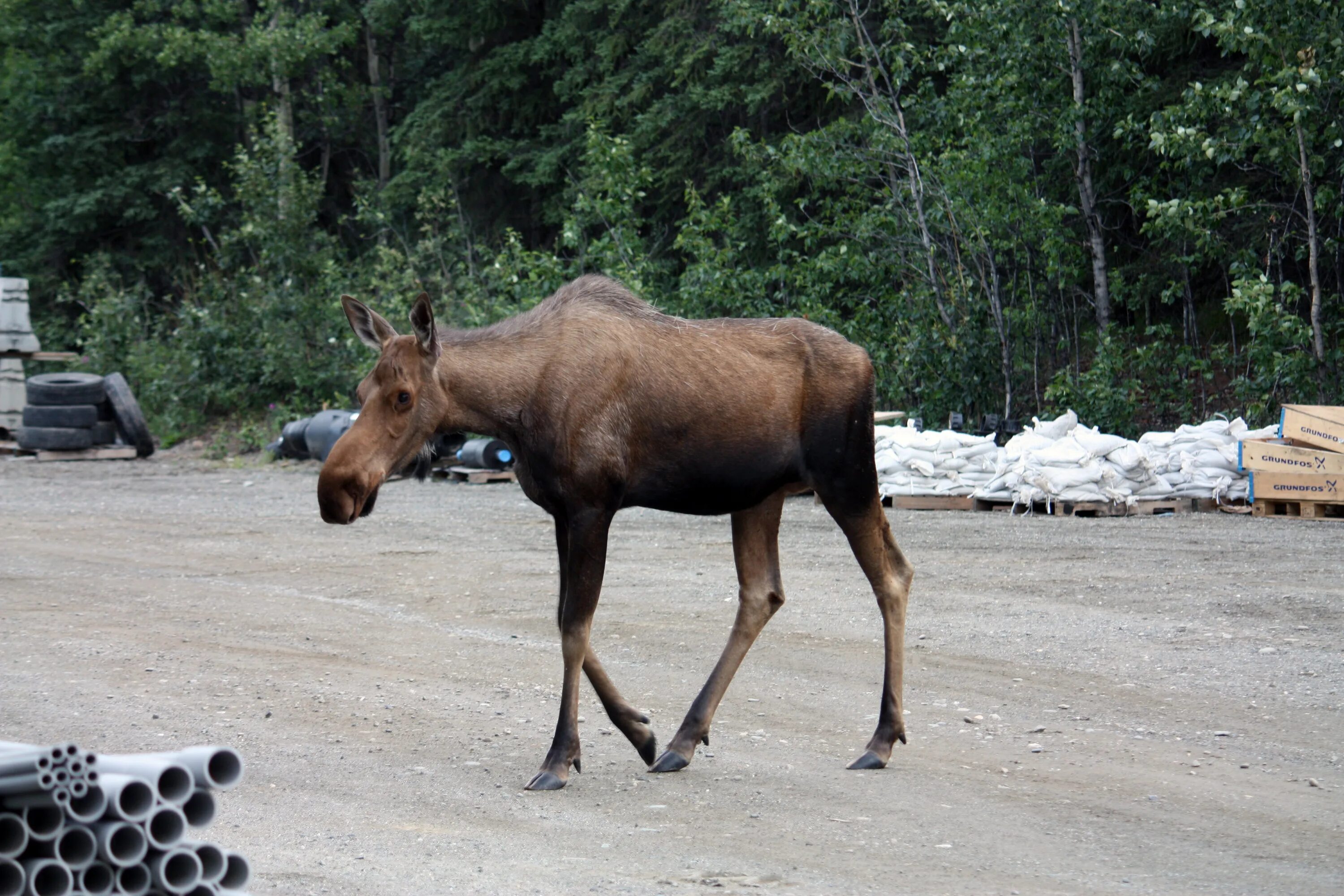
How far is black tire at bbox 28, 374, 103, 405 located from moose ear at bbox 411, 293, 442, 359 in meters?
20.1

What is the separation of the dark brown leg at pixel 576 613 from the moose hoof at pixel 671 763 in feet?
1.21

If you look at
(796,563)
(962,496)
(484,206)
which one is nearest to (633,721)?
(796,563)

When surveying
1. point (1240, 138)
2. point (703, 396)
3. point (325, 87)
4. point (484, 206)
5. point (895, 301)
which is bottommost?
point (703, 396)

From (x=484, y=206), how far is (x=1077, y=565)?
76.3ft

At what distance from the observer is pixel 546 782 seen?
5.66 metres

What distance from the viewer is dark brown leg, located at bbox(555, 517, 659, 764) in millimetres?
5934

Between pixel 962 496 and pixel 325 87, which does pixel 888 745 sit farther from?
pixel 325 87

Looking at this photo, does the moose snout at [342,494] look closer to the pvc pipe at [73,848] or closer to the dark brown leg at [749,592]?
the dark brown leg at [749,592]

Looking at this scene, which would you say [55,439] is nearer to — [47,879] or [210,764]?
[210,764]

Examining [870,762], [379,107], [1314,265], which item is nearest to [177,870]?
[870,762]

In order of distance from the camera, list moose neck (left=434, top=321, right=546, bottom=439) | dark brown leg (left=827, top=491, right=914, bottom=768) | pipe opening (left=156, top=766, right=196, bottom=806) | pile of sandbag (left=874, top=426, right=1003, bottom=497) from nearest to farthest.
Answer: pipe opening (left=156, top=766, right=196, bottom=806) → moose neck (left=434, top=321, right=546, bottom=439) → dark brown leg (left=827, top=491, right=914, bottom=768) → pile of sandbag (left=874, top=426, right=1003, bottom=497)

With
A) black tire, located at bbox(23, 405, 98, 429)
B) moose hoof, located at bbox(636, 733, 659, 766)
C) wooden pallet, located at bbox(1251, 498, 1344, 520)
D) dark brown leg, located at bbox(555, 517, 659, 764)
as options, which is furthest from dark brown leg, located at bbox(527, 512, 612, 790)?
black tire, located at bbox(23, 405, 98, 429)

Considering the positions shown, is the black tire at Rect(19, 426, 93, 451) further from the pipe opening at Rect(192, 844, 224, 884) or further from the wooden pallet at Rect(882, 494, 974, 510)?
the pipe opening at Rect(192, 844, 224, 884)

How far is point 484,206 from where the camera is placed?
33.1 m
